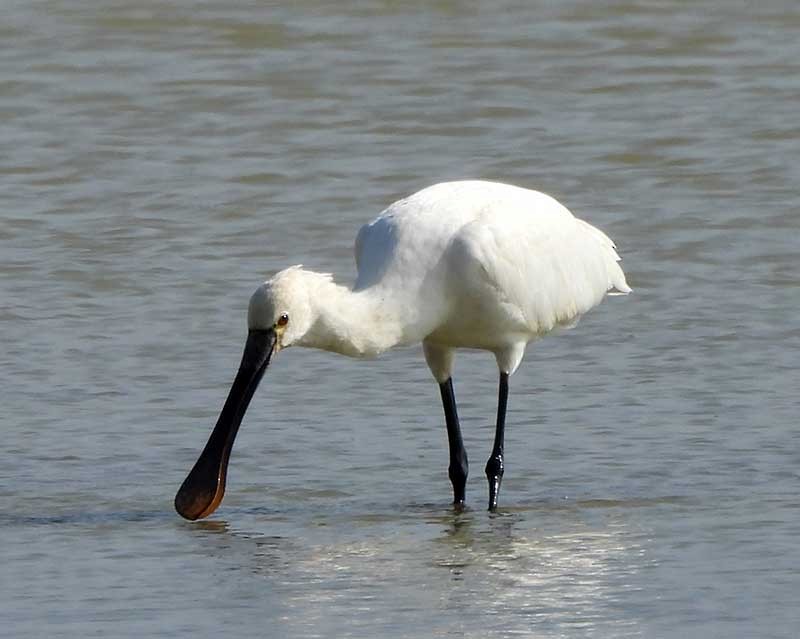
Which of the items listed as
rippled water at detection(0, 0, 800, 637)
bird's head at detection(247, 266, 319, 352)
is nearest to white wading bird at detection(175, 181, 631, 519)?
bird's head at detection(247, 266, 319, 352)

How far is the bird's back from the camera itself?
27.8 feet

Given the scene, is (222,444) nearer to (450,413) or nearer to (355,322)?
(355,322)

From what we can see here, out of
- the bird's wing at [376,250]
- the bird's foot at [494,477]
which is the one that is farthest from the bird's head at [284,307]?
the bird's foot at [494,477]

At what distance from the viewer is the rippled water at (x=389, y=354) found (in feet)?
23.7

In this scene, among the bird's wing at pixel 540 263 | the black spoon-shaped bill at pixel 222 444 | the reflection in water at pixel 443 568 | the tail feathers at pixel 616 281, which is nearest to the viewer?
the reflection in water at pixel 443 568

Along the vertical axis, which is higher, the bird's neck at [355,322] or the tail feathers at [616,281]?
the bird's neck at [355,322]

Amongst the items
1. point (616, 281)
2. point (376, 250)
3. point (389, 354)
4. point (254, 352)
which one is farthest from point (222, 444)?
point (389, 354)

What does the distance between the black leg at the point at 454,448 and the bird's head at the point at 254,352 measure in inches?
35.9

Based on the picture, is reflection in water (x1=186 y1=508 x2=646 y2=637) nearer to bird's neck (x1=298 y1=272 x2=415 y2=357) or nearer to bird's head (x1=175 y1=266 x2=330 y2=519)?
bird's head (x1=175 y1=266 x2=330 y2=519)

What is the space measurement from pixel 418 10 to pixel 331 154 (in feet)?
14.2

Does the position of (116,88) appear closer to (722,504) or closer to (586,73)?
(586,73)

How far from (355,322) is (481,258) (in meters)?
0.66

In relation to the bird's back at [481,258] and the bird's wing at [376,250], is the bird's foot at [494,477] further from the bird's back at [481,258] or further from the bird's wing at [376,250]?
the bird's wing at [376,250]

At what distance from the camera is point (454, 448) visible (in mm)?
8875
